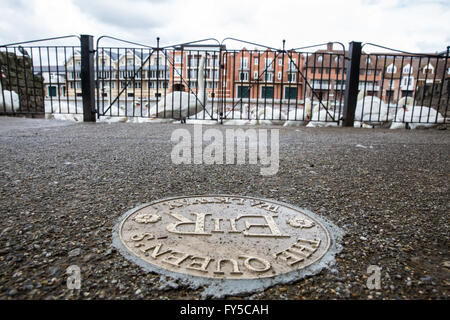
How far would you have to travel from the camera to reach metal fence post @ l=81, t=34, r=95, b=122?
24.3 feet

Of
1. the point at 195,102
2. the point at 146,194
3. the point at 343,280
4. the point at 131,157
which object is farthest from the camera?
the point at 195,102

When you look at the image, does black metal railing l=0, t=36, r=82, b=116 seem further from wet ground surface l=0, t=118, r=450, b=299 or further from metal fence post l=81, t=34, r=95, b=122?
wet ground surface l=0, t=118, r=450, b=299

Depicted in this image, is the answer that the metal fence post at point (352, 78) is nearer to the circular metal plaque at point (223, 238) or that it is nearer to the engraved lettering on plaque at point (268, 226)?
the circular metal plaque at point (223, 238)

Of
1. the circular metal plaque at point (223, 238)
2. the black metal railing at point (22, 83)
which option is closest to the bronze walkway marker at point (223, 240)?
the circular metal plaque at point (223, 238)

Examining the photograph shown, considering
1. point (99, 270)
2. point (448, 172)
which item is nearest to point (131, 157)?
point (99, 270)

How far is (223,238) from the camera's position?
4.69ft

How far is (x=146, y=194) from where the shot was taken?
2066 mm

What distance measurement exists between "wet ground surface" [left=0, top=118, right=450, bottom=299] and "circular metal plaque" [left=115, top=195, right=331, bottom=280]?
9 centimetres

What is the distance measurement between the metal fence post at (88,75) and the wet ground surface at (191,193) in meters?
3.95

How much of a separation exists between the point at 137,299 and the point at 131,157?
246 cm

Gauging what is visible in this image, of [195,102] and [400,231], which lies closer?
[400,231]
